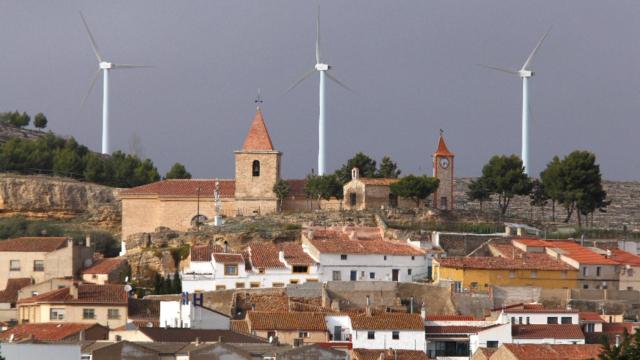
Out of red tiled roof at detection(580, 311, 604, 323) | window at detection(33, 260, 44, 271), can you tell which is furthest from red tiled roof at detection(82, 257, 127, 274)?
red tiled roof at detection(580, 311, 604, 323)

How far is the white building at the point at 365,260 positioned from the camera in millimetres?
89062

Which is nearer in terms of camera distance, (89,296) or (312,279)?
(89,296)

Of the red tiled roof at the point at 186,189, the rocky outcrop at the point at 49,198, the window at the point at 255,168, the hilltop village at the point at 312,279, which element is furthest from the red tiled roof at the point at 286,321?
the rocky outcrop at the point at 49,198

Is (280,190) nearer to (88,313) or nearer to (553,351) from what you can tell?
(88,313)

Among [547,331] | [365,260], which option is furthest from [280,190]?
[547,331]

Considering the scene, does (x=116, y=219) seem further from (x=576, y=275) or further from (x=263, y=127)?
(x=576, y=275)

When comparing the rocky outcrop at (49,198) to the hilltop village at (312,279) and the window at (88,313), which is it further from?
the window at (88,313)

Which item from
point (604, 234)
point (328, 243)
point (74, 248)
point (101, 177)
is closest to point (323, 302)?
point (328, 243)

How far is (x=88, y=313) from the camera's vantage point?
7894cm

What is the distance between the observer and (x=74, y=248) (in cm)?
9038

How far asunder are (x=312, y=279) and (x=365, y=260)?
2526mm

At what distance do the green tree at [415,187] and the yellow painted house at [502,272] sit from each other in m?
10.0

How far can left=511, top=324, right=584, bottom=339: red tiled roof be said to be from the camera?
76.2 meters

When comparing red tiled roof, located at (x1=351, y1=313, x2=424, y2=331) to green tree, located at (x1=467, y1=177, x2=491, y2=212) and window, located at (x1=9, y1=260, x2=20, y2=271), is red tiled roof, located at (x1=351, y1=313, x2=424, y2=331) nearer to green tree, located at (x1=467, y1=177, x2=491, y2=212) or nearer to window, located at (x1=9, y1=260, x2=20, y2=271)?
window, located at (x1=9, y1=260, x2=20, y2=271)
